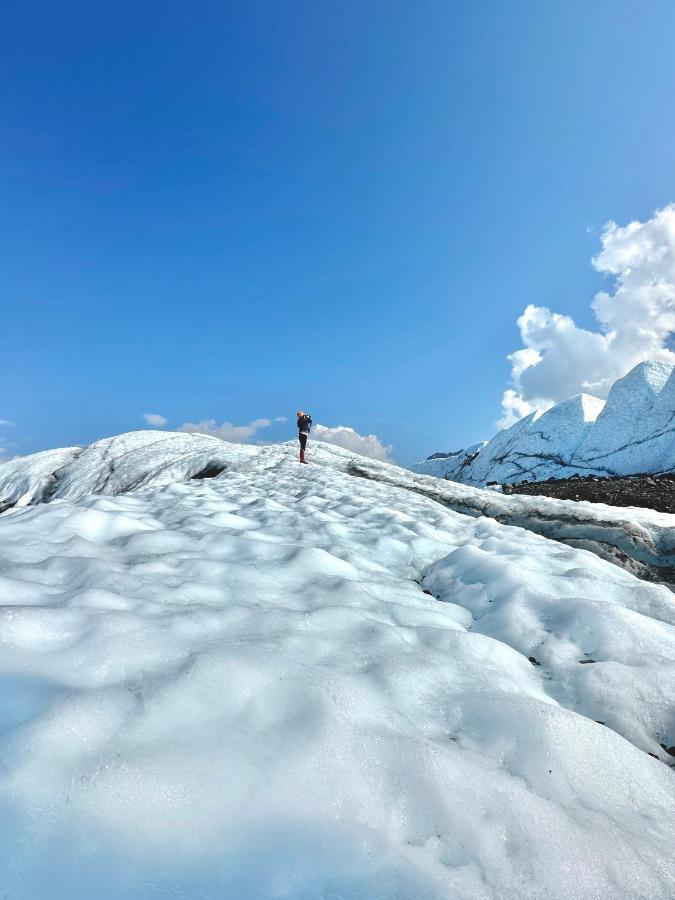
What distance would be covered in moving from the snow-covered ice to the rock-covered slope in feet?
81.1

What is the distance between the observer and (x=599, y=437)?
98.7 feet

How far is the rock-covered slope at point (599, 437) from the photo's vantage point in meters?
25.4

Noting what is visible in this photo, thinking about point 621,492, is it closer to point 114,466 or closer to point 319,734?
point 319,734

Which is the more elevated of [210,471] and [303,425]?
[303,425]

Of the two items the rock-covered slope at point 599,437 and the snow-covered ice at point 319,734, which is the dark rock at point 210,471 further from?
the rock-covered slope at point 599,437

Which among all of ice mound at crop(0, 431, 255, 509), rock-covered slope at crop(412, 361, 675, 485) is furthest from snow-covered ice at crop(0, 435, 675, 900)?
rock-covered slope at crop(412, 361, 675, 485)

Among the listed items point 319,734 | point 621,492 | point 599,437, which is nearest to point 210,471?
point 621,492

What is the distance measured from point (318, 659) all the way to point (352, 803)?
1004mm

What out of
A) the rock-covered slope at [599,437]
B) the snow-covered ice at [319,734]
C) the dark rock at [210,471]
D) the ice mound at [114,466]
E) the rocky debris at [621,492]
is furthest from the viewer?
the rock-covered slope at [599,437]

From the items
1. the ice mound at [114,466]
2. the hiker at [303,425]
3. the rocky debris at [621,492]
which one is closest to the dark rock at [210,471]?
the ice mound at [114,466]

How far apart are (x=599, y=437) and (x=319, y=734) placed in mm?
33716

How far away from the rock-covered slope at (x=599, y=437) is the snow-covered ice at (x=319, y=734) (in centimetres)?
2473

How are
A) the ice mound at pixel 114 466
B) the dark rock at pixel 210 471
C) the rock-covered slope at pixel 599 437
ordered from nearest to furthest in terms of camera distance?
the dark rock at pixel 210 471 < the ice mound at pixel 114 466 < the rock-covered slope at pixel 599 437

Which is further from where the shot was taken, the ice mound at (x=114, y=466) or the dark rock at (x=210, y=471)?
the ice mound at (x=114, y=466)
